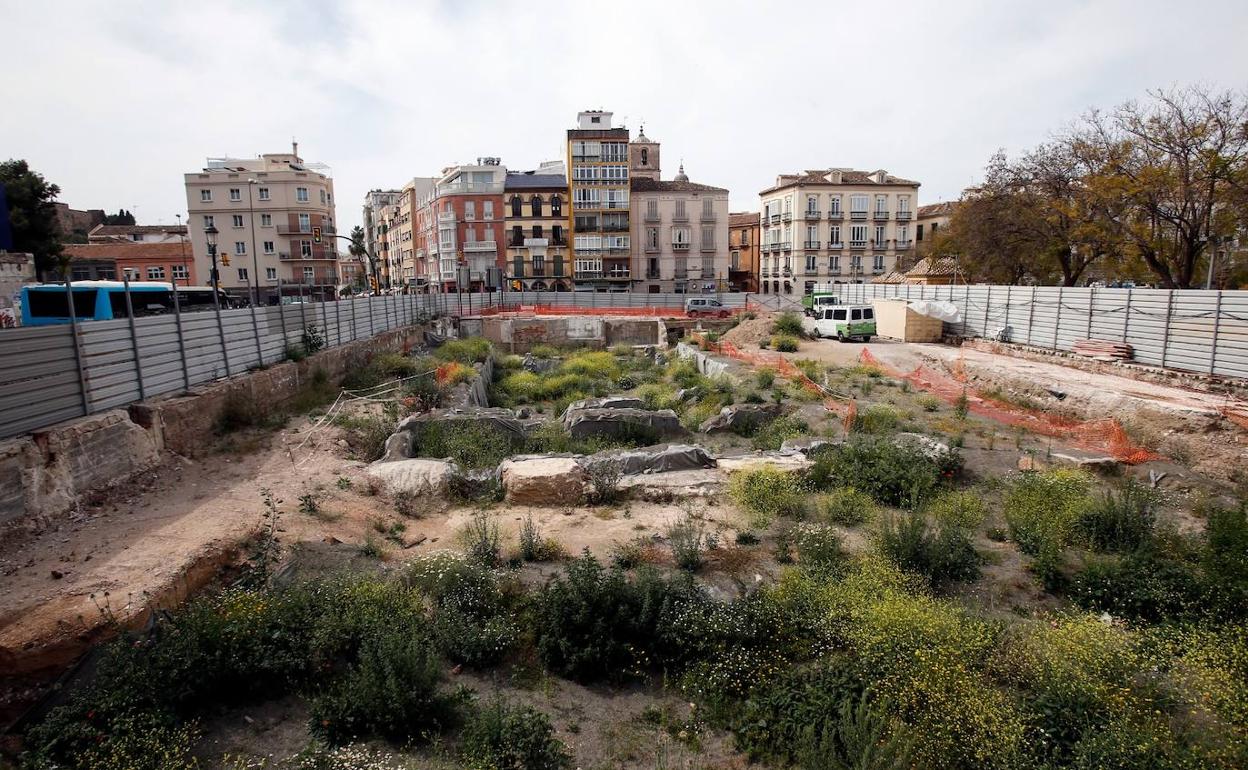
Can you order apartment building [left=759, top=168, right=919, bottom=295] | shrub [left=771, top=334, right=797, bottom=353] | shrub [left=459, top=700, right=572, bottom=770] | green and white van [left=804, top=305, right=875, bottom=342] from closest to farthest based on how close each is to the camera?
shrub [left=459, top=700, right=572, bottom=770], shrub [left=771, top=334, right=797, bottom=353], green and white van [left=804, top=305, right=875, bottom=342], apartment building [left=759, top=168, right=919, bottom=295]

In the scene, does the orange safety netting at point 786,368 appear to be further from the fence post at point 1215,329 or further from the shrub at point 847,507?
the fence post at point 1215,329

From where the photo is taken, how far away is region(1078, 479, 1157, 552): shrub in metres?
8.73

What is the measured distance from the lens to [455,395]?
59.9ft

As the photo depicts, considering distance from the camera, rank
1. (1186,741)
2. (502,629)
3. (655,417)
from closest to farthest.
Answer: (1186,741), (502,629), (655,417)

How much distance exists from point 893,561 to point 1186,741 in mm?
3089

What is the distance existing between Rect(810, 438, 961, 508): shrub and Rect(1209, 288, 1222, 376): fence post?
10.5 m

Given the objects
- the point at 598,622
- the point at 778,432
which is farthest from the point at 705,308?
the point at 598,622

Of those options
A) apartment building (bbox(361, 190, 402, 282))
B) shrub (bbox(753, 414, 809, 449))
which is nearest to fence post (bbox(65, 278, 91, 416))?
shrub (bbox(753, 414, 809, 449))

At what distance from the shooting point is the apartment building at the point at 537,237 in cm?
6144

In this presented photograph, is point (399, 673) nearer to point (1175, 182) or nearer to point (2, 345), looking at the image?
point (2, 345)

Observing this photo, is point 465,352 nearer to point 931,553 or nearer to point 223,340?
point 223,340

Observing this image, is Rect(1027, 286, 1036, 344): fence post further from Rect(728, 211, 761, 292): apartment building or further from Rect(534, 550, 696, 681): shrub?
Rect(728, 211, 761, 292): apartment building

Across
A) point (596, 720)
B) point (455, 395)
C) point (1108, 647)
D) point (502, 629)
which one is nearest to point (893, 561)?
point (1108, 647)

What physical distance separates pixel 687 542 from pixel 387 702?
4360mm
